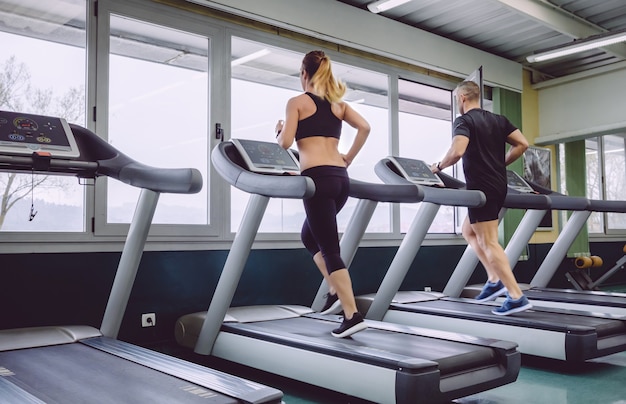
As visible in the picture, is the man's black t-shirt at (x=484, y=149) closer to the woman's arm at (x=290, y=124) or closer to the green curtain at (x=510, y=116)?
the woman's arm at (x=290, y=124)

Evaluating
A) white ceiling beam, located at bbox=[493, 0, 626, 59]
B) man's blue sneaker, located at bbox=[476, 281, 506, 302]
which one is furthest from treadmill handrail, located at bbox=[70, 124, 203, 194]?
white ceiling beam, located at bbox=[493, 0, 626, 59]

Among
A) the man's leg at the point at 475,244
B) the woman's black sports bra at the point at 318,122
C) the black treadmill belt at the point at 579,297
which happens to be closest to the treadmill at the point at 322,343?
the woman's black sports bra at the point at 318,122

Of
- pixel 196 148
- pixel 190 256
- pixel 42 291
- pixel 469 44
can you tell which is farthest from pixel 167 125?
pixel 469 44

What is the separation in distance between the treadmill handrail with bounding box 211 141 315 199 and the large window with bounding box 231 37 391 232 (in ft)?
4.48

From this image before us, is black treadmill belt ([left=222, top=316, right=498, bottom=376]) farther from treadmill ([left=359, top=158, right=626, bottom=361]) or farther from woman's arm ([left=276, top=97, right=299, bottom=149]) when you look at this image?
woman's arm ([left=276, top=97, right=299, bottom=149])

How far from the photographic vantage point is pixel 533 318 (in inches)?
162

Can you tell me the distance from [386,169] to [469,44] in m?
3.46

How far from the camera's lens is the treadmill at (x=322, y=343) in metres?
2.75

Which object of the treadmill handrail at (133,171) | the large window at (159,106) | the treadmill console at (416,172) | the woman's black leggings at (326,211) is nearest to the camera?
the treadmill handrail at (133,171)

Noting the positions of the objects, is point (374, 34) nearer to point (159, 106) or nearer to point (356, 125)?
point (159, 106)

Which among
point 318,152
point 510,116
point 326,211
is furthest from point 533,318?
point 510,116

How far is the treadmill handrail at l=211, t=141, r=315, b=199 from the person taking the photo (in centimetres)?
→ 305

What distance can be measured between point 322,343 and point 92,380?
46.7 inches

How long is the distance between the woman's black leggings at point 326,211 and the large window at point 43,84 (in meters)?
1.84
